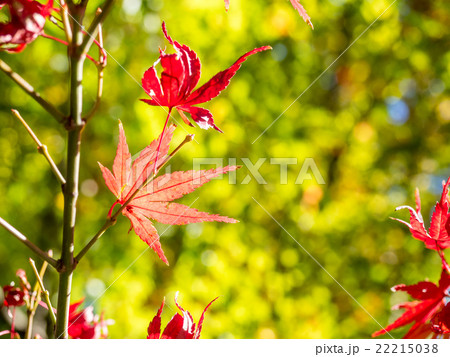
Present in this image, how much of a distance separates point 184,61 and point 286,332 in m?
1.67

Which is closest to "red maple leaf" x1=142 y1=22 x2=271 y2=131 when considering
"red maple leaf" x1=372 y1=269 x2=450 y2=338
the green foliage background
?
"red maple leaf" x1=372 y1=269 x2=450 y2=338

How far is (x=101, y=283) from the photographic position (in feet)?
6.59

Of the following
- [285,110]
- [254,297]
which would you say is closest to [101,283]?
[254,297]

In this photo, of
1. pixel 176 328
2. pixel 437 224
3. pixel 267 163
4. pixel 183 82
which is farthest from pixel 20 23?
pixel 267 163

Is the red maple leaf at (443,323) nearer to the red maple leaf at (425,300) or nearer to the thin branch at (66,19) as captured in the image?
the red maple leaf at (425,300)

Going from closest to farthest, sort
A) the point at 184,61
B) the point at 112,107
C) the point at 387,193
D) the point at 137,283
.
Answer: the point at 184,61 < the point at 137,283 < the point at 112,107 < the point at 387,193

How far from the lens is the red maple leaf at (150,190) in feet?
1.93

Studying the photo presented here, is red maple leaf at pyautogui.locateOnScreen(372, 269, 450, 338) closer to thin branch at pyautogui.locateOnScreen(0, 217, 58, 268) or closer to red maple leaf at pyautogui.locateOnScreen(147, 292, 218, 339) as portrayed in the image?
red maple leaf at pyautogui.locateOnScreen(147, 292, 218, 339)

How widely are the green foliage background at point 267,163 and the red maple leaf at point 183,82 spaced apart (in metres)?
1.40

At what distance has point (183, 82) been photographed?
54 centimetres

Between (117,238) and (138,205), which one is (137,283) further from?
(138,205)

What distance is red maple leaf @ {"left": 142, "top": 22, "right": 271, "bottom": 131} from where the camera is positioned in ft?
1.71

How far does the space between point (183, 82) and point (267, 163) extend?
1575 millimetres

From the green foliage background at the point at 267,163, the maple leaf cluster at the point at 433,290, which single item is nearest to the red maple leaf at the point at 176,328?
the maple leaf cluster at the point at 433,290
